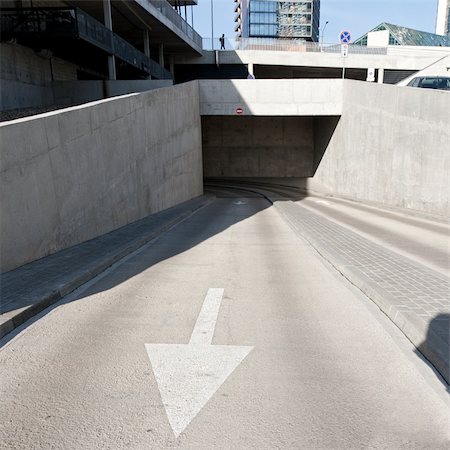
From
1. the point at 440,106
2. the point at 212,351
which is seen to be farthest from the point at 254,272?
the point at 440,106

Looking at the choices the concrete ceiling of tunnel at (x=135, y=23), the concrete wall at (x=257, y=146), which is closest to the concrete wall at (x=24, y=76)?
the concrete ceiling of tunnel at (x=135, y=23)

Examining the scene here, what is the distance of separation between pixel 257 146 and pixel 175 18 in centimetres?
1266

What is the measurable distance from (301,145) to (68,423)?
34574mm

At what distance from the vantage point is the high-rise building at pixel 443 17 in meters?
128

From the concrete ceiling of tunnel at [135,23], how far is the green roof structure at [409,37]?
64011 mm

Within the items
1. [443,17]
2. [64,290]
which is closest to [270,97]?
[64,290]

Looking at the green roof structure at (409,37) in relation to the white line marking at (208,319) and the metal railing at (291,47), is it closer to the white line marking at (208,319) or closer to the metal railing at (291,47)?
the metal railing at (291,47)

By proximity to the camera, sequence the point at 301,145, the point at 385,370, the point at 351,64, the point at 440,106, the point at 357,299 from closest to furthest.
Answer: the point at 385,370
the point at 357,299
the point at 440,106
the point at 301,145
the point at 351,64

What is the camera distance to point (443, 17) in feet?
433

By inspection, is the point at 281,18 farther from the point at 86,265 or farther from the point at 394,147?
the point at 86,265

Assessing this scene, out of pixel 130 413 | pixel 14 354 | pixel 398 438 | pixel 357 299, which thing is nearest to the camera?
pixel 398 438

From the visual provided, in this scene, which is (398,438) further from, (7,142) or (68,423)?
(7,142)

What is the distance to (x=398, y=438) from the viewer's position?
2959 mm

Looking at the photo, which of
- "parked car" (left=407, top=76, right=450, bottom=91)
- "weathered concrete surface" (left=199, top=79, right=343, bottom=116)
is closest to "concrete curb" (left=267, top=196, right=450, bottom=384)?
"parked car" (left=407, top=76, right=450, bottom=91)
